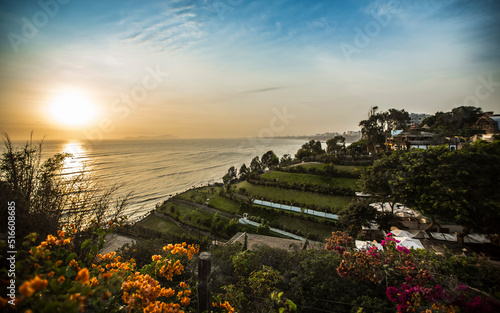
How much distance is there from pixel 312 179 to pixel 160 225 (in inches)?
777

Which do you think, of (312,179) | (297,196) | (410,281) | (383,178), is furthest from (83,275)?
(312,179)

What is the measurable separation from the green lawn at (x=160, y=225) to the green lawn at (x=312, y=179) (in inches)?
568

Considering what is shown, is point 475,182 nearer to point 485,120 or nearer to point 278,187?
point 278,187

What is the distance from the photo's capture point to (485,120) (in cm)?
2719

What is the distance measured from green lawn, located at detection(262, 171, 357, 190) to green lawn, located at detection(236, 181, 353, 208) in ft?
6.96

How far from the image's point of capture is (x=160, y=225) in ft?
81.5

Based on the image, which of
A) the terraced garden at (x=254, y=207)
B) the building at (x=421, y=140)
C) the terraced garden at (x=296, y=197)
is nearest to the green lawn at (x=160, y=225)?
the terraced garden at (x=254, y=207)

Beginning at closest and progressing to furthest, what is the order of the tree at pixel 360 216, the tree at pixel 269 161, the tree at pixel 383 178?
the tree at pixel 360 216, the tree at pixel 383 178, the tree at pixel 269 161

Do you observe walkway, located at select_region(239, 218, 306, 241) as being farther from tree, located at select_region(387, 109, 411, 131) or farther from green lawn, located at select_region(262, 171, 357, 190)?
tree, located at select_region(387, 109, 411, 131)

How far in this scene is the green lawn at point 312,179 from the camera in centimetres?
2546

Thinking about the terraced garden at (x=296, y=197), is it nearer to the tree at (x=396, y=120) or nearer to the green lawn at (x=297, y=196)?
the green lawn at (x=297, y=196)

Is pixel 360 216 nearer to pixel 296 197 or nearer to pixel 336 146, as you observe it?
pixel 296 197

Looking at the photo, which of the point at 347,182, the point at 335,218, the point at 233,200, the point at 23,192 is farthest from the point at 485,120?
the point at 23,192

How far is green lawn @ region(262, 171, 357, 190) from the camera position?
2546 cm
